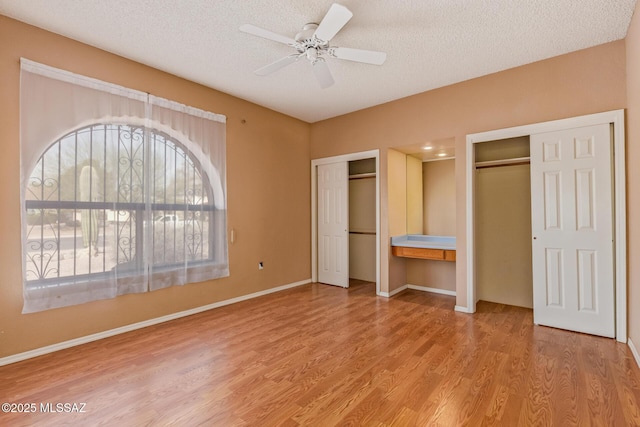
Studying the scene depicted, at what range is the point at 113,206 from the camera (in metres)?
2.99

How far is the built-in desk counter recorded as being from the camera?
4.06 metres

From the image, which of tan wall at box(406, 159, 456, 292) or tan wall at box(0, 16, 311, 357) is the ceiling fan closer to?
tan wall at box(0, 16, 311, 357)

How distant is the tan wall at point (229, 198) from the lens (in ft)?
8.16

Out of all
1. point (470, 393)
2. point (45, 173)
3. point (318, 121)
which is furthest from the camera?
point (318, 121)

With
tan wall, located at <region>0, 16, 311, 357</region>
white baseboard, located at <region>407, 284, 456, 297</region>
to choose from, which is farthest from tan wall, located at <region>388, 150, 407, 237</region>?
tan wall, located at <region>0, 16, 311, 357</region>

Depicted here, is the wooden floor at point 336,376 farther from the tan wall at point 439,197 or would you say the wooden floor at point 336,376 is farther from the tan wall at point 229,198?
the tan wall at point 439,197

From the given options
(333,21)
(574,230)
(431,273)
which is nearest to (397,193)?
(431,273)

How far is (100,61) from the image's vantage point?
9.75ft

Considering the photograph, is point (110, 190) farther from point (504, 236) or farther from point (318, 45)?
point (504, 236)

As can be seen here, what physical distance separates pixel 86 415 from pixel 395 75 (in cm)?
405

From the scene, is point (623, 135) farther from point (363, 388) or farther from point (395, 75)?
point (363, 388)

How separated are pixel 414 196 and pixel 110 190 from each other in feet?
13.6

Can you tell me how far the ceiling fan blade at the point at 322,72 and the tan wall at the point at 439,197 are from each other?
2.75m

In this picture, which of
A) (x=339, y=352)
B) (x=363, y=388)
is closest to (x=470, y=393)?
(x=363, y=388)
